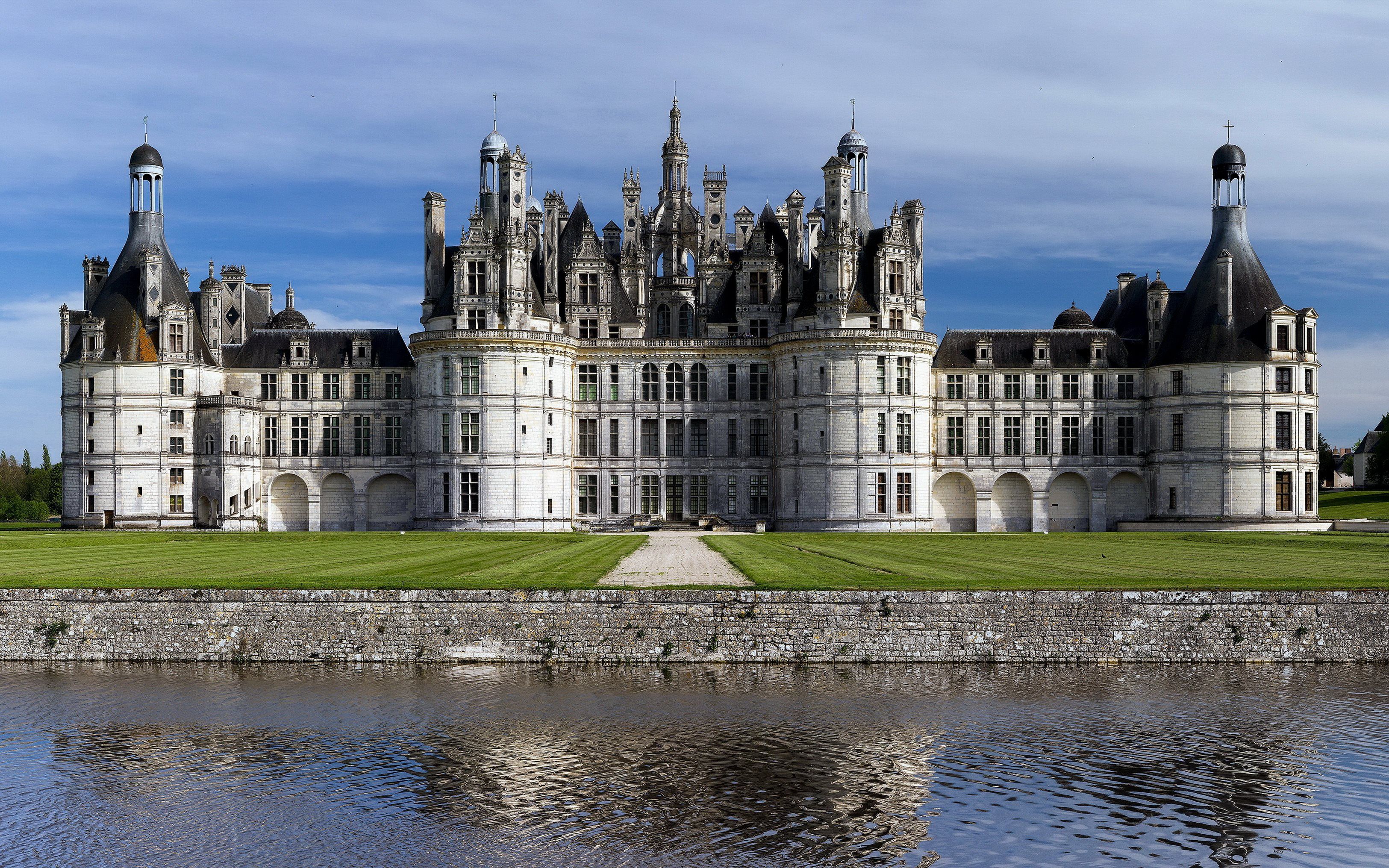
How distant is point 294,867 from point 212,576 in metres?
21.2

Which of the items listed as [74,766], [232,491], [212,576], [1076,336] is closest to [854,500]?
[1076,336]

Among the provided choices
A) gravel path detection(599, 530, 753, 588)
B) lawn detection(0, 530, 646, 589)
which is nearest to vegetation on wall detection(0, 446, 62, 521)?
lawn detection(0, 530, 646, 589)

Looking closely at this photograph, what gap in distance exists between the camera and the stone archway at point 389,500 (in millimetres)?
77250

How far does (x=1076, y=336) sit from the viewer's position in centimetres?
7750

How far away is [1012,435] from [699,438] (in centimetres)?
1875

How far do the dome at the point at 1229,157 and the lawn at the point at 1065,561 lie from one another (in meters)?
23.9

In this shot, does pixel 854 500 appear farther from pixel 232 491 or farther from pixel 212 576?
pixel 212 576

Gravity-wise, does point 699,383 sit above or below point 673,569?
above

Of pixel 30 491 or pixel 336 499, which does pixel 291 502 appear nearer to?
pixel 336 499

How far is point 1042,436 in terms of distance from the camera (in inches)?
3012

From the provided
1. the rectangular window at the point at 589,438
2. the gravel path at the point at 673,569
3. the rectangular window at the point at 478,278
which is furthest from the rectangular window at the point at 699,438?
the gravel path at the point at 673,569

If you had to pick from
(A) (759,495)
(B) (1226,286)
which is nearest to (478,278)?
(A) (759,495)

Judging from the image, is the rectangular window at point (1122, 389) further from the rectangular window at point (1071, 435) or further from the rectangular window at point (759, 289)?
the rectangular window at point (759, 289)

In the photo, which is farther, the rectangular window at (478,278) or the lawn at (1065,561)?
the rectangular window at (478,278)
